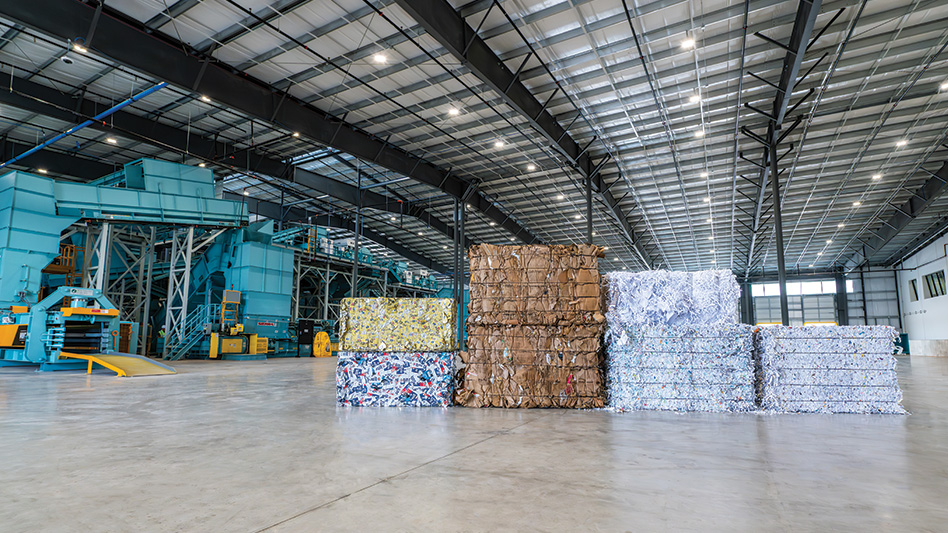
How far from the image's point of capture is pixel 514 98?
532 inches

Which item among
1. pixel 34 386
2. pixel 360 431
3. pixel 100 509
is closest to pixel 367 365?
pixel 360 431

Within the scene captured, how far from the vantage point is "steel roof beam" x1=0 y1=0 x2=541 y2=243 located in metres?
9.67

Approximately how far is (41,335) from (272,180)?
11.5 meters

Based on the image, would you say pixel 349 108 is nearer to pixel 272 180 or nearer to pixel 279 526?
pixel 272 180

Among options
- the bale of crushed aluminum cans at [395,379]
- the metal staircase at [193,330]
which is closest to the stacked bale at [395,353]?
the bale of crushed aluminum cans at [395,379]

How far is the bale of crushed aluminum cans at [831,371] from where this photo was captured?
7227mm

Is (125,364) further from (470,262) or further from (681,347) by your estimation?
(681,347)

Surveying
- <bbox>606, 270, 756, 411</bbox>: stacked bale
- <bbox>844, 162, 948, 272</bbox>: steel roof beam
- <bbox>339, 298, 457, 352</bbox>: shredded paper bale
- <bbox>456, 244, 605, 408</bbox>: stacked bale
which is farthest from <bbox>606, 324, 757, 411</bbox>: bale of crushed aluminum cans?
<bbox>844, 162, 948, 272</bbox>: steel roof beam

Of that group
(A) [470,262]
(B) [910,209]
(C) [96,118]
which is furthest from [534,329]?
(B) [910,209]

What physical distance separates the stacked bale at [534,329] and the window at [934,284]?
101ft

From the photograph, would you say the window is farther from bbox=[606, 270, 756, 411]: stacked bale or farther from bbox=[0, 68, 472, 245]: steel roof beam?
bbox=[0, 68, 472, 245]: steel roof beam

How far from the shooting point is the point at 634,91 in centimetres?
1428

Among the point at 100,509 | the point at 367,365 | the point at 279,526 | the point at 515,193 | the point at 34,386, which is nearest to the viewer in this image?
the point at 279,526

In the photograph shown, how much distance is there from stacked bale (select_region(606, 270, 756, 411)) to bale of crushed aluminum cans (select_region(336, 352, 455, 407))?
2714 millimetres
